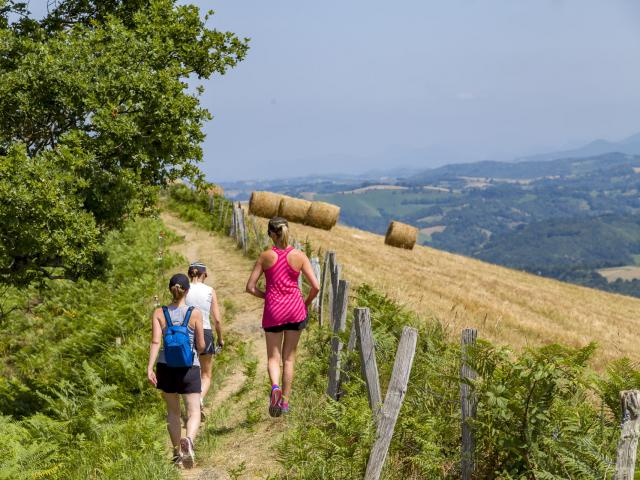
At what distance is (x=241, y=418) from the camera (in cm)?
1001

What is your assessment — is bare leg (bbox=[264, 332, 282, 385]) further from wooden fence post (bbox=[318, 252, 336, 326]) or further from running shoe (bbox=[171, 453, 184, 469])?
wooden fence post (bbox=[318, 252, 336, 326])

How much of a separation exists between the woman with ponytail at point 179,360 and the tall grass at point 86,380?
0.96ft

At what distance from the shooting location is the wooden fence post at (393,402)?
255 inches

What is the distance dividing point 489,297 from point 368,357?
2156 cm

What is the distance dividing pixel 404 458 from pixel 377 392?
0.73m

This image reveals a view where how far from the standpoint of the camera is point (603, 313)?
29.7 meters

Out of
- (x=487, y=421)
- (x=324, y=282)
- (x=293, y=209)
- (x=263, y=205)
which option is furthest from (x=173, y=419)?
(x=293, y=209)

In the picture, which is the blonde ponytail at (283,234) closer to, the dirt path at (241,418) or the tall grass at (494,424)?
the tall grass at (494,424)

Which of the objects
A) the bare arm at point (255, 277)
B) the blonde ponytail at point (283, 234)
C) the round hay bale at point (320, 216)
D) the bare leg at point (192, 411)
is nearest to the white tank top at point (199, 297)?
the bare arm at point (255, 277)

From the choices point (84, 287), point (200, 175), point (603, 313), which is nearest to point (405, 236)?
point (603, 313)

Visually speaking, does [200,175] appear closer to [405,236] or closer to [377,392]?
[377,392]

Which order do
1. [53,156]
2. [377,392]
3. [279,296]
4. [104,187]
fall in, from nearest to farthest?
1. [377,392]
2. [279,296]
3. [53,156]
4. [104,187]

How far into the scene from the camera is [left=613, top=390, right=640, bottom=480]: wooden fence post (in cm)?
442

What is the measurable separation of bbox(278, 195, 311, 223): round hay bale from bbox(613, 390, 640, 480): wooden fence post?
34.4 metres
